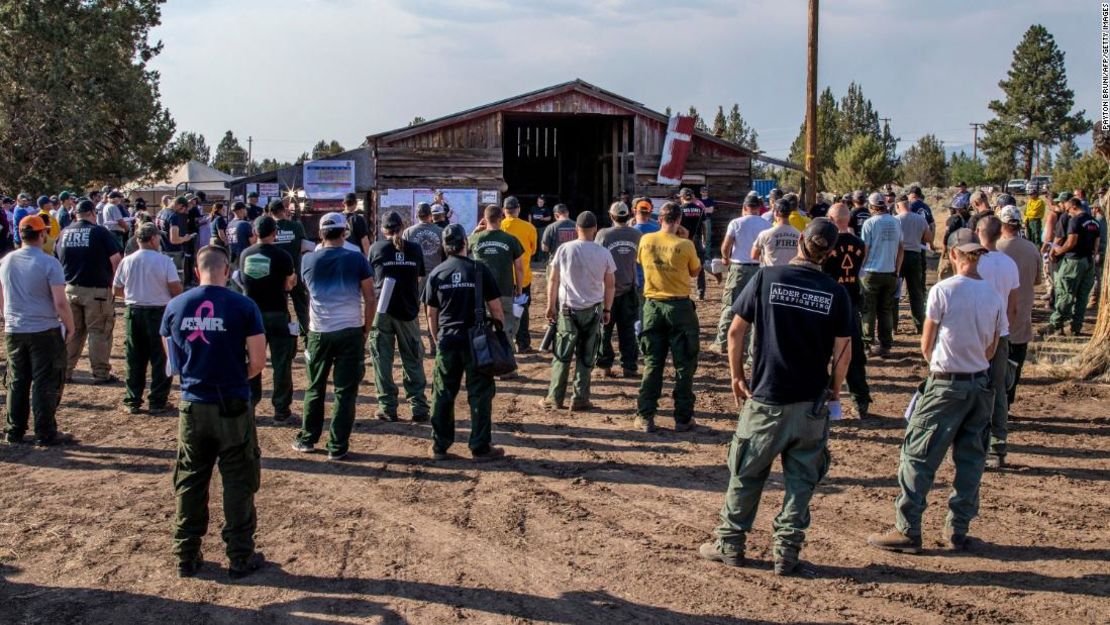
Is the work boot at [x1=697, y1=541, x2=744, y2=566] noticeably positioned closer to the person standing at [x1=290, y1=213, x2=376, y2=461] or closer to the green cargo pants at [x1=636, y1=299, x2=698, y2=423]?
the green cargo pants at [x1=636, y1=299, x2=698, y2=423]

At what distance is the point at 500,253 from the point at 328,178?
56.4ft

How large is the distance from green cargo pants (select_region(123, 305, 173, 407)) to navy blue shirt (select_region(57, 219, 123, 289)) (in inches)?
46.0

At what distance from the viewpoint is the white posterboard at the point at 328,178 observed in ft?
87.8

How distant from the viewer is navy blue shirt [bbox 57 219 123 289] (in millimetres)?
10547

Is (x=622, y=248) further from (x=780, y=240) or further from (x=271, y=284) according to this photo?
(x=271, y=284)

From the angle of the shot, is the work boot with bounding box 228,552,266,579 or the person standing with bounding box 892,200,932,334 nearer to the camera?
the work boot with bounding box 228,552,266,579

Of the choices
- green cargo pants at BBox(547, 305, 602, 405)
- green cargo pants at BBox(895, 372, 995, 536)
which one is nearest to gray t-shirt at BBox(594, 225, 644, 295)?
green cargo pants at BBox(547, 305, 602, 405)

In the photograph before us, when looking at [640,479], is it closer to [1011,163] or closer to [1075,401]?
[1075,401]

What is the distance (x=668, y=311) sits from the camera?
8930 mm

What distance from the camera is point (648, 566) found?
6.07 metres

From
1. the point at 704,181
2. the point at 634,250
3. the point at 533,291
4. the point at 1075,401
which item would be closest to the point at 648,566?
the point at 634,250

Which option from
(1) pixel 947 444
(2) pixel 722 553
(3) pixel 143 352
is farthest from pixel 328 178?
(1) pixel 947 444

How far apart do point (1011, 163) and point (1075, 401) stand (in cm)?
6173

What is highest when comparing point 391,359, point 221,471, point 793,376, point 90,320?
point 793,376
